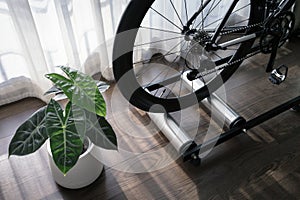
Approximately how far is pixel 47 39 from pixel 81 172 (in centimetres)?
68

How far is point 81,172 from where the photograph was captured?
125 cm

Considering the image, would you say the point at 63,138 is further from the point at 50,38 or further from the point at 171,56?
the point at 171,56

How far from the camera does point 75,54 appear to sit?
1.66 m

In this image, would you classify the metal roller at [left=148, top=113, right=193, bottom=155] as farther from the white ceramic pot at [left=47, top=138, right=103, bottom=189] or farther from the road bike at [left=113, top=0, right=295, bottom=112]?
the white ceramic pot at [left=47, top=138, right=103, bottom=189]

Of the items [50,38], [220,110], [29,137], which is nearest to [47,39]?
[50,38]

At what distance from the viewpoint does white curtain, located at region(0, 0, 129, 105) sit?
4.76 ft

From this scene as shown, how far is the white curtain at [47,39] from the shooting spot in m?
1.45

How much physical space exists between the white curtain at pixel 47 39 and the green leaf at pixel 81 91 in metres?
0.56

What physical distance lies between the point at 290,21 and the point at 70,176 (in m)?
1.14

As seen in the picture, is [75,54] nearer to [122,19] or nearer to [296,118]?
[122,19]

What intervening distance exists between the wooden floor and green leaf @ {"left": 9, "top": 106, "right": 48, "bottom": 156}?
→ 1.09 feet

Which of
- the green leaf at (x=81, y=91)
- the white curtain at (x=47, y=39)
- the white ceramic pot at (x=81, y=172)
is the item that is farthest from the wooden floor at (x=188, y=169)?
the green leaf at (x=81, y=91)

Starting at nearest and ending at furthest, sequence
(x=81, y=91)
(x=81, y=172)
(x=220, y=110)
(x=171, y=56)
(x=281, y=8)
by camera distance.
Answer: (x=81, y=91), (x=81, y=172), (x=281, y=8), (x=220, y=110), (x=171, y=56)

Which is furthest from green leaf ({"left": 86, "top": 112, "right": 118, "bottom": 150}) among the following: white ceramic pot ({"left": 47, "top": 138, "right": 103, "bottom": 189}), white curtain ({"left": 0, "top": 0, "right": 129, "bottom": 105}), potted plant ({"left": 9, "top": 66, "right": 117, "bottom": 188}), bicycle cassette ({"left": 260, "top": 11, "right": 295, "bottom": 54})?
bicycle cassette ({"left": 260, "top": 11, "right": 295, "bottom": 54})
